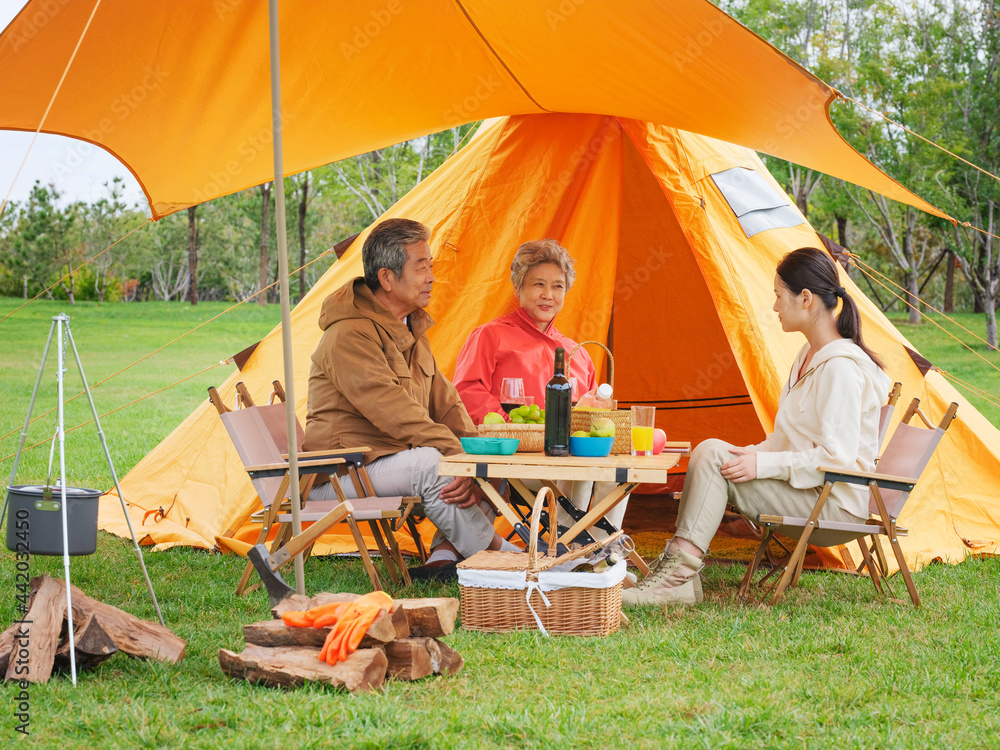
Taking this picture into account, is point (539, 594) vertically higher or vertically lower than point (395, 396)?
lower

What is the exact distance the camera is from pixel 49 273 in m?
26.8

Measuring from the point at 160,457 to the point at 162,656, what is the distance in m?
2.51

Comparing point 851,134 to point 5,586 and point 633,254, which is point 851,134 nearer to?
point 633,254

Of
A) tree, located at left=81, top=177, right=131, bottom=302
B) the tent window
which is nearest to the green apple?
the tent window

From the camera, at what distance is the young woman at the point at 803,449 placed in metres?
3.28

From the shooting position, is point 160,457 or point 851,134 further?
point 851,134

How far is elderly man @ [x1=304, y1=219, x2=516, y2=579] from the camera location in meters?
3.52

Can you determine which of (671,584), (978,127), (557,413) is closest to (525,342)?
(557,413)

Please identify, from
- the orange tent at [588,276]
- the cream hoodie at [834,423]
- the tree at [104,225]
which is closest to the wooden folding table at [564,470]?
the cream hoodie at [834,423]

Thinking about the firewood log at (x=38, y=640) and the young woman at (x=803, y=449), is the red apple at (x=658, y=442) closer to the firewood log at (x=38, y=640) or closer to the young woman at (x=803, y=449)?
the young woman at (x=803, y=449)

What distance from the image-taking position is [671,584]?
132 inches

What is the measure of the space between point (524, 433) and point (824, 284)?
119cm

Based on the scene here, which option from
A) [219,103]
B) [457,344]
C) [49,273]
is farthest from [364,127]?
[49,273]

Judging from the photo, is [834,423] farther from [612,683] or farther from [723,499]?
[612,683]
